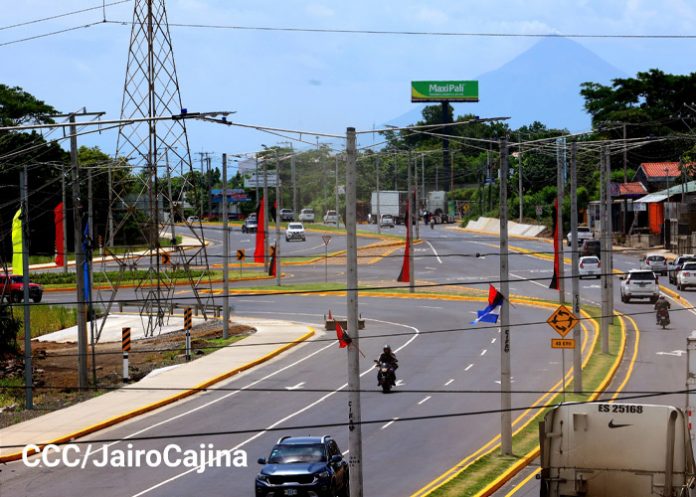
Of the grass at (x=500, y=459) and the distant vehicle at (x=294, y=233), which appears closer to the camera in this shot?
the grass at (x=500, y=459)

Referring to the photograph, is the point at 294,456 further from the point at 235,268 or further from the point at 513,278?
the point at 235,268

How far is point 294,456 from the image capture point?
25.1 m

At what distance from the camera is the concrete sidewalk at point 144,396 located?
33.1 metres

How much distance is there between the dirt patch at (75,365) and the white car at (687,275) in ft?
88.2

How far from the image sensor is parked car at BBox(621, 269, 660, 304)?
63.4 m

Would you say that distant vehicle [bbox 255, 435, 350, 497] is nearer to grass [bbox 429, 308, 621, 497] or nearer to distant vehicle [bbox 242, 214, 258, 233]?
grass [bbox 429, 308, 621, 497]

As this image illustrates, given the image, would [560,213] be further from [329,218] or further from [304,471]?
[329,218]

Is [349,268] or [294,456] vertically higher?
[349,268]

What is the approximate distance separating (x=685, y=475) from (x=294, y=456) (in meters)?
8.53

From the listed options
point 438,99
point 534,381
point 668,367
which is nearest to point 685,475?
point 534,381

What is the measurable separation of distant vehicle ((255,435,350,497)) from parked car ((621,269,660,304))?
4042 centimetres

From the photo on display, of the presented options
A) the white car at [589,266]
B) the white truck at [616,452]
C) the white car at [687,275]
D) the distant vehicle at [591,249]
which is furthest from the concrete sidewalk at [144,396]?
the distant vehicle at [591,249]

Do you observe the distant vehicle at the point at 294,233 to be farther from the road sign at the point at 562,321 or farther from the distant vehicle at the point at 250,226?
the road sign at the point at 562,321

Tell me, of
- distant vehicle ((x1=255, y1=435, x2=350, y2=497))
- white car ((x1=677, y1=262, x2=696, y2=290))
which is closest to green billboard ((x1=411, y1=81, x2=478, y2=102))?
white car ((x1=677, y1=262, x2=696, y2=290))
